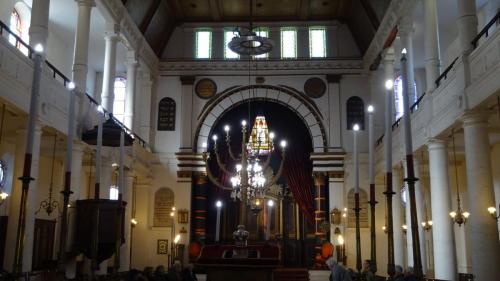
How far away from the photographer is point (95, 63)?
23.0 metres

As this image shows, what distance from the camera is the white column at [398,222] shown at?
18000 millimetres

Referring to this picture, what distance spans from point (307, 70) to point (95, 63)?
8927mm

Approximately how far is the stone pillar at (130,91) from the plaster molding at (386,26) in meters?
9.14

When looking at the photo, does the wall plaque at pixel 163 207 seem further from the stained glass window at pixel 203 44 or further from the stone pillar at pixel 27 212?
the stone pillar at pixel 27 212

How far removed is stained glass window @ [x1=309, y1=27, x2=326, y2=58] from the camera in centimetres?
2380

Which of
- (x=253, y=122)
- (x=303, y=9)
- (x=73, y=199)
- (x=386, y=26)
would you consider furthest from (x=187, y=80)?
(x=73, y=199)

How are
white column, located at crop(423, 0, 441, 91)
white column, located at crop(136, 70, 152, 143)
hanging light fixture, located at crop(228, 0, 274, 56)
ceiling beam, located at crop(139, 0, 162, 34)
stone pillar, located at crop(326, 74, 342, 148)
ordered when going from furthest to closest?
stone pillar, located at crop(326, 74, 342, 148)
white column, located at crop(136, 70, 152, 143)
ceiling beam, located at crop(139, 0, 162, 34)
white column, located at crop(423, 0, 441, 91)
hanging light fixture, located at crop(228, 0, 274, 56)

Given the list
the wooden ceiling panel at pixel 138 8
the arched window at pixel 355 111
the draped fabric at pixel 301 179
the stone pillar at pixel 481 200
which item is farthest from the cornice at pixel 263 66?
the stone pillar at pixel 481 200

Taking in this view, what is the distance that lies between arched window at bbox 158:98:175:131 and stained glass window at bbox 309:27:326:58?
643 centimetres

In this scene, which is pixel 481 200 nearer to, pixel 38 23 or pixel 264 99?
pixel 38 23

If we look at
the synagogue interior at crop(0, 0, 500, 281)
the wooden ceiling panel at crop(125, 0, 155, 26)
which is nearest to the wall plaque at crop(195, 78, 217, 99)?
the synagogue interior at crop(0, 0, 500, 281)

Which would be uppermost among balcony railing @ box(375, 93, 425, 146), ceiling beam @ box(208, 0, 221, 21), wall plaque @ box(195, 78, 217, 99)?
ceiling beam @ box(208, 0, 221, 21)

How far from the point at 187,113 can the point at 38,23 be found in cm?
1133

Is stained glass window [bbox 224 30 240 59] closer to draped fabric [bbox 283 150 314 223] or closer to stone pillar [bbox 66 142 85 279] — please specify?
draped fabric [bbox 283 150 314 223]
